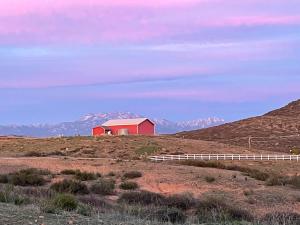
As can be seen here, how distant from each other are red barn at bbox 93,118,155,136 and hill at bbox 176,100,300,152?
1374 cm

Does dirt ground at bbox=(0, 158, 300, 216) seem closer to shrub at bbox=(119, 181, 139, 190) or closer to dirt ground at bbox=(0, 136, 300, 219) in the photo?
dirt ground at bbox=(0, 136, 300, 219)

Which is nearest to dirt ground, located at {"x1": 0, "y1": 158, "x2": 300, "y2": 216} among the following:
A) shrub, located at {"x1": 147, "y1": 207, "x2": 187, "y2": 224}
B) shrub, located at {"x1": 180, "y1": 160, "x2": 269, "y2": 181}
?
shrub, located at {"x1": 180, "y1": 160, "x2": 269, "y2": 181}

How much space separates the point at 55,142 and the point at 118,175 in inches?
1949

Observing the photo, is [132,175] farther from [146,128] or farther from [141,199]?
[146,128]

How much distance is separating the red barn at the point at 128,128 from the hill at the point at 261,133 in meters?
13.7

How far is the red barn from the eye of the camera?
10581 cm

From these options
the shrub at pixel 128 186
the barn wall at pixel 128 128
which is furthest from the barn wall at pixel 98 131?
the shrub at pixel 128 186

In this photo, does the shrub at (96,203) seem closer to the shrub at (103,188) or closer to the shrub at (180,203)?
the shrub at (180,203)

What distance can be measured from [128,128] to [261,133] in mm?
28085

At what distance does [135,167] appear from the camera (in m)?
44.3

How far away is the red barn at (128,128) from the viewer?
105812mm

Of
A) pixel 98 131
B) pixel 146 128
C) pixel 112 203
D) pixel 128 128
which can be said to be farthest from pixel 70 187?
pixel 98 131

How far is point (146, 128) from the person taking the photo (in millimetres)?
107500

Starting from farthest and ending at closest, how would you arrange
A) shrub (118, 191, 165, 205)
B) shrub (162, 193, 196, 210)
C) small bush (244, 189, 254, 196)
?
small bush (244, 189, 254, 196) → shrub (118, 191, 165, 205) → shrub (162, 193, 196, 210)
